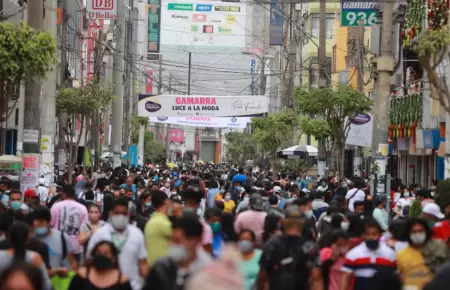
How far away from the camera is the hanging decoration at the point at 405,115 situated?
40594mm

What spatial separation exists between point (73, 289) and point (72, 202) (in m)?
4.96

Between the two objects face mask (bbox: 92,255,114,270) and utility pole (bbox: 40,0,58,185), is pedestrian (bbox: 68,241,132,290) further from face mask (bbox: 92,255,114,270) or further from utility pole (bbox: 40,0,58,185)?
utility pole (bbox: 40,0,58,185)

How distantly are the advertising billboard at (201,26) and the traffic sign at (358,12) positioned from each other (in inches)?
5714

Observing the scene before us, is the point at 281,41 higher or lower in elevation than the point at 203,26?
lower

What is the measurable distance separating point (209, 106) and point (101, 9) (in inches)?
426

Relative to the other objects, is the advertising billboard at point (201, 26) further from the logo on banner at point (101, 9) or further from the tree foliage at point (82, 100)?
the tree foliage at point (82, 100)

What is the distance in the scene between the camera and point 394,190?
29844 mm

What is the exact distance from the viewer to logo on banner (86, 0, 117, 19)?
4628cm

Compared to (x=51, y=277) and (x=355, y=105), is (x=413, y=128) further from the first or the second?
(x=51, y=277)

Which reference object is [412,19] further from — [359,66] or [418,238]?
[418,238]

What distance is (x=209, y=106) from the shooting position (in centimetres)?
5553

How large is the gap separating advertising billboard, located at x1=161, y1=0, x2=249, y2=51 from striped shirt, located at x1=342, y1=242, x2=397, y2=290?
17031 cm

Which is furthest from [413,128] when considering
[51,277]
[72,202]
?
[51,277]

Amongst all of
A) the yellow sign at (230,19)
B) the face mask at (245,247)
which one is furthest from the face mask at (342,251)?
the yellow sign at (230,19)
